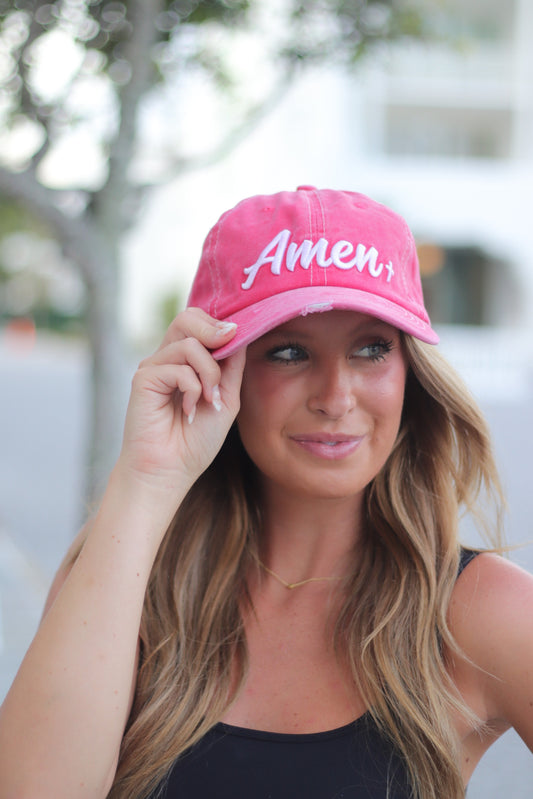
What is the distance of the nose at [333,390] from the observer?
1664 millimetres

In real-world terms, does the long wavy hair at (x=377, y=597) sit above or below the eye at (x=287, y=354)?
below

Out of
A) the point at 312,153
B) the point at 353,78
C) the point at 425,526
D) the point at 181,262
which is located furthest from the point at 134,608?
the point at 181,262

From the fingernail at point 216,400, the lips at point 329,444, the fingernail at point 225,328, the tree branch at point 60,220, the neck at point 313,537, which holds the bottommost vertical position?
the neck at point 313,537

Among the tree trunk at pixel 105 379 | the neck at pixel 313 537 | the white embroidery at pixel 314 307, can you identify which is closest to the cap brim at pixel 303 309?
the white embroidery at pixel 314 307

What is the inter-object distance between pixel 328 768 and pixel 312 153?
22437mm

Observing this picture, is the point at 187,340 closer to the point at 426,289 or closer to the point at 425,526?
the point at 425,526

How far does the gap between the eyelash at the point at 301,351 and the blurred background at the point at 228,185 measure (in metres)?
0.81

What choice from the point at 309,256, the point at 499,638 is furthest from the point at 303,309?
the point at 499,638

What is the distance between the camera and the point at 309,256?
1.63 meters

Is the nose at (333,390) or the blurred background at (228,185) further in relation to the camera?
the blurred background at (228,185)

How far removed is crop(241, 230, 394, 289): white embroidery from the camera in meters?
1.63

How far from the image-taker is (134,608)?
1606 millimetres

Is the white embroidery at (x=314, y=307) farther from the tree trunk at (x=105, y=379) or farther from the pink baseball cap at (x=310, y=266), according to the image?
the tree trunk at (x=105, y=379)

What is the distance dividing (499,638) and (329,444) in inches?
18.8
